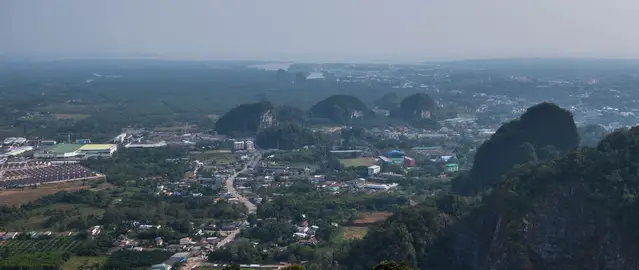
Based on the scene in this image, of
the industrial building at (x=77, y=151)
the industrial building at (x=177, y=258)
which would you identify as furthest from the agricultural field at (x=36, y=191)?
the industrial building at (x=177, y=258)

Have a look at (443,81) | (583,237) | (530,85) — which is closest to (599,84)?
(530,85)

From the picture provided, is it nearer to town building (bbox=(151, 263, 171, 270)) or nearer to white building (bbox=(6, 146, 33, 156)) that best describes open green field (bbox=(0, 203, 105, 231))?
town building (bbox=(151, 263, 171, 270))

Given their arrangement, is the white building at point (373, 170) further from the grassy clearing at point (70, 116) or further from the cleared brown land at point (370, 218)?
the grassy clearing at point (70, 116)

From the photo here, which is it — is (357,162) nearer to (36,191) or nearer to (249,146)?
(249,146)

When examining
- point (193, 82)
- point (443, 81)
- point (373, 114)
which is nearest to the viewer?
point (373, 114)

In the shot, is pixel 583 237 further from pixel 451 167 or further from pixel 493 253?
pixel 451 167

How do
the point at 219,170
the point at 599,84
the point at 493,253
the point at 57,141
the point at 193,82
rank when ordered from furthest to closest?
the point at 193,82 < the point at 599,84 < the point at 57,141 < the point at 219,170 < the point at 493,253
